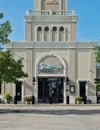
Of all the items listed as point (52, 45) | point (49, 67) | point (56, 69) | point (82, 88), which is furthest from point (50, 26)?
point (82, 88)

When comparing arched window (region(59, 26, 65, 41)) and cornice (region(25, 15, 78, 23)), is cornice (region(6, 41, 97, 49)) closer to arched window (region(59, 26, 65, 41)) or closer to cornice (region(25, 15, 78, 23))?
arched window (region(59, 26, 65, 41))

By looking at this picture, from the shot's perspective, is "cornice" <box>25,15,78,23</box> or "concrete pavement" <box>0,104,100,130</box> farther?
"cornice" <box>25,15,78,23</box>

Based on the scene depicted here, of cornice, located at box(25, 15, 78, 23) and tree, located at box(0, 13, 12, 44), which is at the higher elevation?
cornice, located at box(25, 15, 78, 23)

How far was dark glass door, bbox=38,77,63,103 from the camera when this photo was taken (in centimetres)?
5294

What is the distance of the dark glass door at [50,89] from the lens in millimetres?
52938

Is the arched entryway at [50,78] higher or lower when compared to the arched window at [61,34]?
lower

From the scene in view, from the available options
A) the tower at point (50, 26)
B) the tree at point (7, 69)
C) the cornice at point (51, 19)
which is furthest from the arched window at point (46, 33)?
the tree at point (7, 69)

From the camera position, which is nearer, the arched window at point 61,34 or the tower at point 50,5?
the arched window at point 61,34

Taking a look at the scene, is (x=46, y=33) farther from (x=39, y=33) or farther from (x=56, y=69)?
(x=56, y=69)

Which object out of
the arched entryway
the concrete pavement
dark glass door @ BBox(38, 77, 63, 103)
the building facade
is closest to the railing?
the building facade

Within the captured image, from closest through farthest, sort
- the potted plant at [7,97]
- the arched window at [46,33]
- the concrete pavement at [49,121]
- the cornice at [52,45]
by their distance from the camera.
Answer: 1. the concrete pavement at [49,121]
2. the potted plant at [7,97]
3. the cornice at [52,45]
4. the arched window at [46,33]

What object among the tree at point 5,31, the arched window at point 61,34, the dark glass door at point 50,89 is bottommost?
the dark glass door at point 50,89

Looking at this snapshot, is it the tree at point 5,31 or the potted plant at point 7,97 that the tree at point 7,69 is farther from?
the potted plant at point 7,97

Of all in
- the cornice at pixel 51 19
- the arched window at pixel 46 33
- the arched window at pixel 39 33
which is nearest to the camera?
the cornice at pixel 51 19
